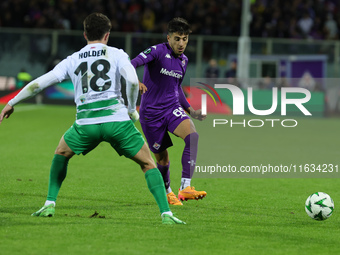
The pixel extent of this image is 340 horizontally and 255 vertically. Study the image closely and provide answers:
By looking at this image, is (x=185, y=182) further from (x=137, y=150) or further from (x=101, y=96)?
(x=101, y=96)

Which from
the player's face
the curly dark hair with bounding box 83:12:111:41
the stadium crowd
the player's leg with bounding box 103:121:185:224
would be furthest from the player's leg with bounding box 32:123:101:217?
the stadium crowd

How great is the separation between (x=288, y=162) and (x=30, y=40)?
590 inches

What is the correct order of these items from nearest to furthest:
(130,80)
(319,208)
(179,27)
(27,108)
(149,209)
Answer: (130,80)
(319,208)
(149,209)
(179,27)
(27,108)

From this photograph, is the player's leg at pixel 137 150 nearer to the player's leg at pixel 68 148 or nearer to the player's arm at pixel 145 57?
the player's leg at pixel 68 148

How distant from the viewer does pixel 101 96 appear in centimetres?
627

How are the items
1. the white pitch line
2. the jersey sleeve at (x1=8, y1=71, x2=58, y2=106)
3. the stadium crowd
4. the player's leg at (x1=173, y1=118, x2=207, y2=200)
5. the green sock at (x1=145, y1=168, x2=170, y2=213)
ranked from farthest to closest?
the stadium crowd, the white pitch line, the player's leg at (x1=173, y1=118, x2=207, y2=200), the green sock at (x1=145, y1=168, x2=170, y2=213), the jersey sleeve at (x1=8, y1=71, x2=58, y2=106)

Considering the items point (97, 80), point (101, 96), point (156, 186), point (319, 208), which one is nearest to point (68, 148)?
point (101, 96)

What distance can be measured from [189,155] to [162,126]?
0.49m

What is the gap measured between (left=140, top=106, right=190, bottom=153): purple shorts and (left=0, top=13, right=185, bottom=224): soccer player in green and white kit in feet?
5.65

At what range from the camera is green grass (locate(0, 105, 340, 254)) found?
559 centimetres

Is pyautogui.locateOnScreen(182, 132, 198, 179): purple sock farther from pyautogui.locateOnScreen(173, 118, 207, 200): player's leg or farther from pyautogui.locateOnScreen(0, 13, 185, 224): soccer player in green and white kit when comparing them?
pyautogui.locateOnScreen(0, 13, 185, 224): soccer player in green and white kit

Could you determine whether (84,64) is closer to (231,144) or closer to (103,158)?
(103,158)

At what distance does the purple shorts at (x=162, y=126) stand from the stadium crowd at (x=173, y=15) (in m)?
17.9

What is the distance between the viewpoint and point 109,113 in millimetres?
6297
